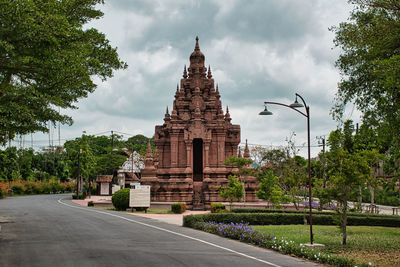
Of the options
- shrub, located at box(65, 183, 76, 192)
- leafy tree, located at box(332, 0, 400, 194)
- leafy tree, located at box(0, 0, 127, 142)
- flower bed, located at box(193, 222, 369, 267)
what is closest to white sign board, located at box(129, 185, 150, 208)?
flower bed, located at box(193, 222, 369, 267)

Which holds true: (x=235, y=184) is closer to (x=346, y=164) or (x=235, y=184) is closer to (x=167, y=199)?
(x=167, y=199)

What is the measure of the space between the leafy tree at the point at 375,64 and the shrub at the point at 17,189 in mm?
60730

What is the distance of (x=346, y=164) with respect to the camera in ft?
45.4

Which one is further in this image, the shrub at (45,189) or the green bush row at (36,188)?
the shrub at (45,189)

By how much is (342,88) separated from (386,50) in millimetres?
3252

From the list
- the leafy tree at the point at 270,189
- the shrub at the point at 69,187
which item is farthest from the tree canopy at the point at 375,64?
the shrub at the point at 69,187

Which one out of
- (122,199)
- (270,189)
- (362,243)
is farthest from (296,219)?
(122,199)

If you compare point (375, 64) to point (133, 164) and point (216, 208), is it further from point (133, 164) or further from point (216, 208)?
point (133, 164)

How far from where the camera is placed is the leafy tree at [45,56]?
11.5 m

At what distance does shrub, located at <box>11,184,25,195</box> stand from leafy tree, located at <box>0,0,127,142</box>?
53.0 metres

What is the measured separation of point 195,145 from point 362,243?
26.8m

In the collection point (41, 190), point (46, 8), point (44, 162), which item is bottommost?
point (41, 190)

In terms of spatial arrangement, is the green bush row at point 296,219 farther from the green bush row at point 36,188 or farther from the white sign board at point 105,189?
the green bush row at point 36,188

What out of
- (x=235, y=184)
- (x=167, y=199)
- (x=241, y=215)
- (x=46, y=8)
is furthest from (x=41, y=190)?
(x=46, y=8)
